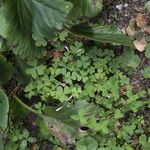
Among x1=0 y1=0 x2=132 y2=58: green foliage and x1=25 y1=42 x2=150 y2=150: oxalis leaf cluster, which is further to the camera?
x1=25 y1=42 x2=150 y2=150: oxalis leaf cluster

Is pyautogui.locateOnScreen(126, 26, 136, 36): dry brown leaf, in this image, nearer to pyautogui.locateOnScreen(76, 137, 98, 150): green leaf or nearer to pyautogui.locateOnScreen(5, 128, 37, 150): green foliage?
pyautogui.locateOnScreen(76, 137, 98, 150): green leaf

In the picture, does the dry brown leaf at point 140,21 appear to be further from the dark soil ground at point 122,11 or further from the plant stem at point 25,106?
the plant stem at point 25,106

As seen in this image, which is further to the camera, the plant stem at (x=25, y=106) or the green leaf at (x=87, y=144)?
the plant stem at (x=25, y=106)

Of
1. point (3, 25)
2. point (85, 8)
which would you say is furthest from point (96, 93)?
point (3, 25)

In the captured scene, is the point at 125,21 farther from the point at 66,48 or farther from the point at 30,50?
the point at 30,50

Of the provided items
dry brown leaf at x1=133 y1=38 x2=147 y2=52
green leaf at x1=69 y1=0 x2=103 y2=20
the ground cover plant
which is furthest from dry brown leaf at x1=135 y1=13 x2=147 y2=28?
green leaf at x1=69 y1=0 x2=103 y2=20

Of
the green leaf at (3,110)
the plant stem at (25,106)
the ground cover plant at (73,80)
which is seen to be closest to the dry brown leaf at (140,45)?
the ground cover plant at (73,80)
